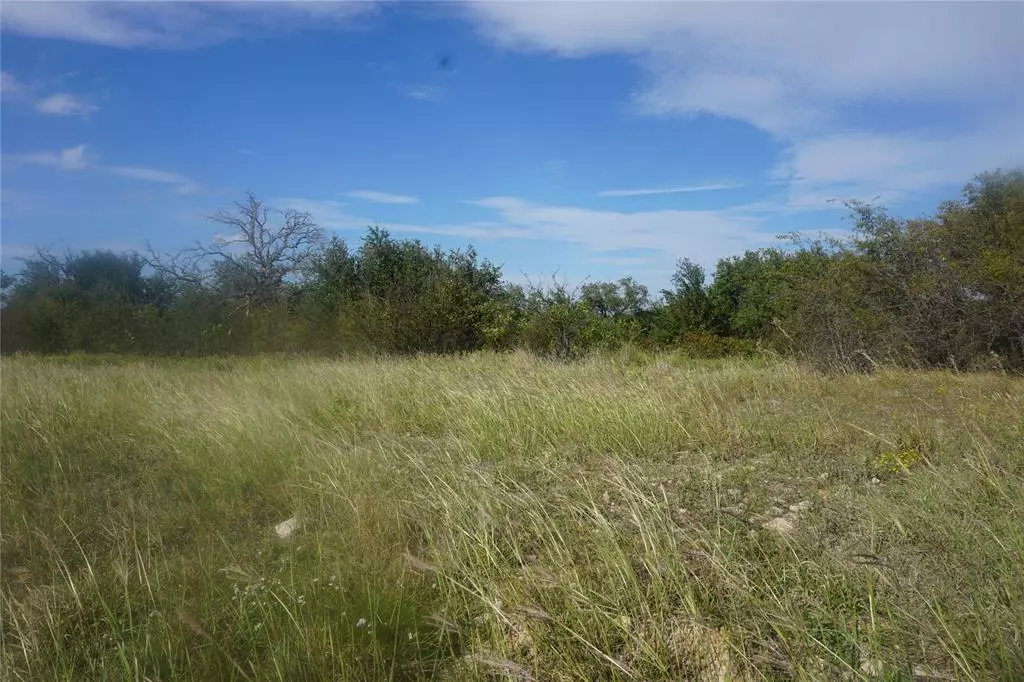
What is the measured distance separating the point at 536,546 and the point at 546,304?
15.4m

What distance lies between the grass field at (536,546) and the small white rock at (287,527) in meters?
0.06

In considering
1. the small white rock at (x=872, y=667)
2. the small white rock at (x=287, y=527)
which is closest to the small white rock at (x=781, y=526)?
the small white rock at (x=872, y=667)

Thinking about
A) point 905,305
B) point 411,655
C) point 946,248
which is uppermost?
point 946,248

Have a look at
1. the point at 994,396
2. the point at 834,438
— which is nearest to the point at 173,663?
the point at 834,438

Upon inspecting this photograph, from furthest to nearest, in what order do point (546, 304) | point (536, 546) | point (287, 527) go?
point (546, 304) < point (287, 527) < point (536, 546)

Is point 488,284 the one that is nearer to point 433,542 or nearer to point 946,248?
point 946,248

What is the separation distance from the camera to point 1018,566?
2699 mm

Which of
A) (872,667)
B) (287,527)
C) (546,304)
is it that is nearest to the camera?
(872,667)

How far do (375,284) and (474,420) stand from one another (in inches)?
662

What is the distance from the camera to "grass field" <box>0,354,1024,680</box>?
2.52 metres

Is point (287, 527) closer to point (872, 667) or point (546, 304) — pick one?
point (872, 667)

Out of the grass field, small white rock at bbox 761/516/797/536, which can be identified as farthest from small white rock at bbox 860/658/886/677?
small white rock at bbox 761/516/797/536

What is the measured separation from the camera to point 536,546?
331cm

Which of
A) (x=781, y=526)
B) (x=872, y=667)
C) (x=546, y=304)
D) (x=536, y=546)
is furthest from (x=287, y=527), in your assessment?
(x=546, y=304)
